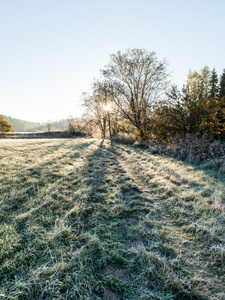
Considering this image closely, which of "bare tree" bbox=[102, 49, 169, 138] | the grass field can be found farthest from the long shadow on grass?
"bare tree" bbox=[102, 49, 169, 138]

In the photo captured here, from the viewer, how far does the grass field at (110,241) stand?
1516mm

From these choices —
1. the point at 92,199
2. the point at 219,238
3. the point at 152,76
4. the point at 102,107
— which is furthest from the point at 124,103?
the point at 219,238

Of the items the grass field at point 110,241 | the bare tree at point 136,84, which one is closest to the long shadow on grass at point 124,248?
the grass field at point 110,241

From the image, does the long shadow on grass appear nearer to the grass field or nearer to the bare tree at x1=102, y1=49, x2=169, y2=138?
the grass field

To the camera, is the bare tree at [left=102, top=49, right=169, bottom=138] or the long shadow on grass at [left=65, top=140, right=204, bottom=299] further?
the bare tree at [left=102, top=49, right=169, bottom=138]

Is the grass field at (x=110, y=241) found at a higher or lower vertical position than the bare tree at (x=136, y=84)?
lower

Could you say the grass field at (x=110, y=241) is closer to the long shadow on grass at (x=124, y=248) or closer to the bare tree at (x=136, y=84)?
the long shadow on grass at (x=124, y=248)

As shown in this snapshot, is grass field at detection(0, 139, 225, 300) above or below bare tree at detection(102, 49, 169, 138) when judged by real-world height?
→ below

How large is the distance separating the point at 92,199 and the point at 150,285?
2104 millimetres

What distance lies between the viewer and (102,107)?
→ 27.1 m

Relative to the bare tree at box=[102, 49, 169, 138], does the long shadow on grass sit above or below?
below

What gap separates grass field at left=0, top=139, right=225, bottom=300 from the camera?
152 centimetres

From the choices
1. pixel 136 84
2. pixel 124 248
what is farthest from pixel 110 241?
pixel 136 84

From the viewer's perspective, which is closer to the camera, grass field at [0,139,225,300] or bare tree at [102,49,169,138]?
grass field at [0,139,225,300]
